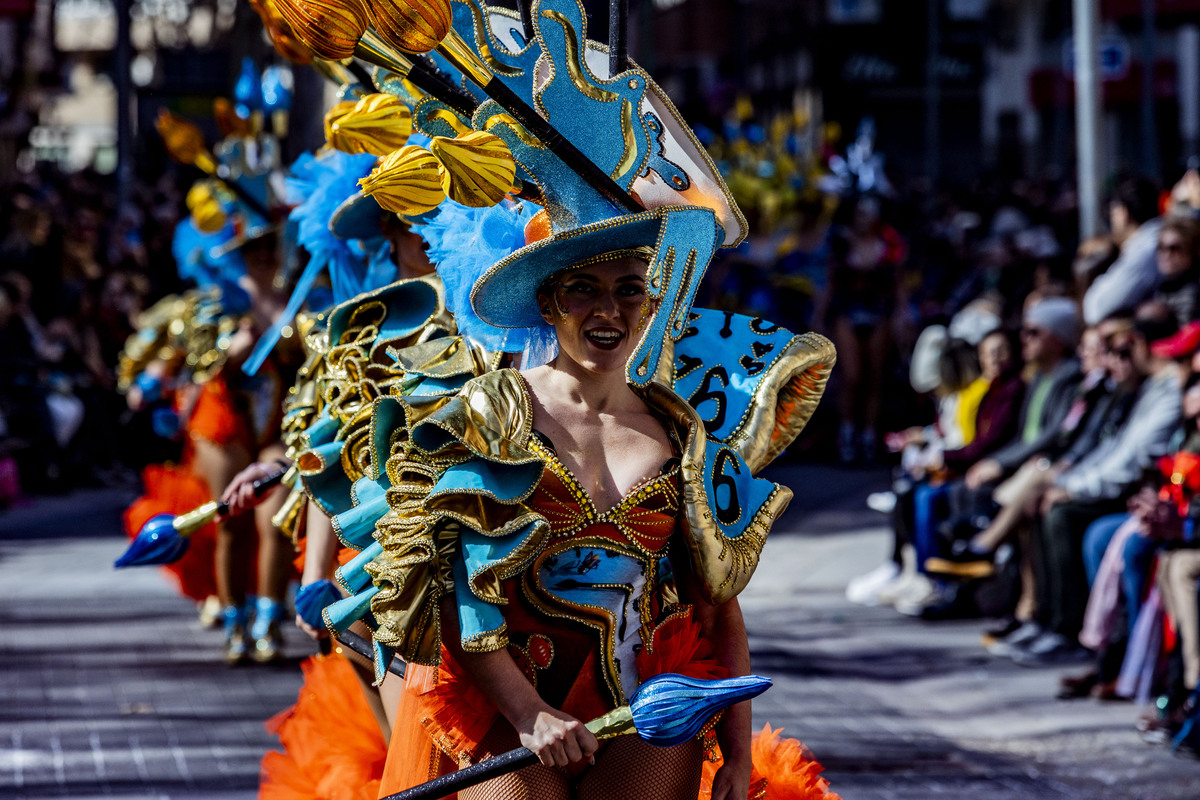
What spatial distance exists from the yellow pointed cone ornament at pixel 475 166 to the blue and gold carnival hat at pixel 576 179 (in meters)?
0.06

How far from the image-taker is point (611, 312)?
306 centimetres

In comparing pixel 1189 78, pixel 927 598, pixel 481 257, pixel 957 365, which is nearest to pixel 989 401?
pixel 957 365

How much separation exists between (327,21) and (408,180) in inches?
16.1

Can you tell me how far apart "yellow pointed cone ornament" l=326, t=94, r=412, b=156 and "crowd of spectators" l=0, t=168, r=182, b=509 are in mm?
9341

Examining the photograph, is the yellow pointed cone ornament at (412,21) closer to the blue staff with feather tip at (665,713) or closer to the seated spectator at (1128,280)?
the blue staff with feather tip at (665,713)

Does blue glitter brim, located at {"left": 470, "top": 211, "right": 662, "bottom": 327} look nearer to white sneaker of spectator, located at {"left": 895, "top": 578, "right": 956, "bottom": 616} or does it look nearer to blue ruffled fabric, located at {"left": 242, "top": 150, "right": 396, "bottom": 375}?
blue ruffled fabric, located at {"left": 242, "top": 150, "right": 396, "bottom": 375}

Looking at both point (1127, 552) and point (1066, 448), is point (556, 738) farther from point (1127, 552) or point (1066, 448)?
point (1066, 448)

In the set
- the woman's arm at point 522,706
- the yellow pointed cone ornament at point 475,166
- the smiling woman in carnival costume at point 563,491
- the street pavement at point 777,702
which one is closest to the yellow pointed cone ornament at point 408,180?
the smiling woman in carnival costume at point 563,491

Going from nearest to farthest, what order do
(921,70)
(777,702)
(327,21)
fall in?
(327,21)
(777,702)
(921,70)

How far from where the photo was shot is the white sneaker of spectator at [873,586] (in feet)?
31.1

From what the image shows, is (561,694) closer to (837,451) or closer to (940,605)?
(940,605)

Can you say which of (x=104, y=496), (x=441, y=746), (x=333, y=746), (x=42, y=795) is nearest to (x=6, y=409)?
(x=104, y=496)

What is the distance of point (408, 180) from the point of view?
10.4 ft

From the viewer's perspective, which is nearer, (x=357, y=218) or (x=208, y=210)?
(x=357, y=218)
